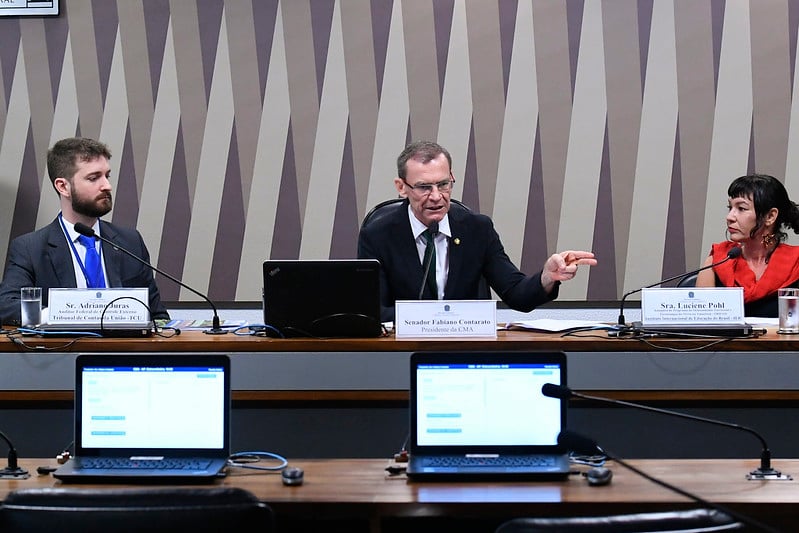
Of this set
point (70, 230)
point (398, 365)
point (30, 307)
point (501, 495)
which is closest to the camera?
point (501, 495)

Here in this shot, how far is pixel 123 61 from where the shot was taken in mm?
4793

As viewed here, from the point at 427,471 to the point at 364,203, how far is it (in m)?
2.87

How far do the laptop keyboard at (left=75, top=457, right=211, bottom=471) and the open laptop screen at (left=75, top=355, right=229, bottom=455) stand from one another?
29mm

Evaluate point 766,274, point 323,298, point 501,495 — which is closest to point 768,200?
point 766,274

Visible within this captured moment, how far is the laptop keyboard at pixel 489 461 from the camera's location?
6.63 feet

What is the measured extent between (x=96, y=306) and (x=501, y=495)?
173 cm

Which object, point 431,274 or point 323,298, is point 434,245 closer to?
point 431,274

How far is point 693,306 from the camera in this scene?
9.67 ft

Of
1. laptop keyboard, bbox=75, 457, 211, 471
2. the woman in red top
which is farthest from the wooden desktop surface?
the woman in red top

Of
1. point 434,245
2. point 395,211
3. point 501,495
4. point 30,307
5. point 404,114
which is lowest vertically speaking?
point 501,495

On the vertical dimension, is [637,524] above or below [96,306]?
below

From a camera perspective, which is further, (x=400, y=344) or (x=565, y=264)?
(x=565, y=264)

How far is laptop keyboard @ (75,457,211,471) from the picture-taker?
2.03 metres

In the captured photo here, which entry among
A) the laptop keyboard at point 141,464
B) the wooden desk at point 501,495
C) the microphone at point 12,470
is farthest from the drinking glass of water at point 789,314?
the microphone at point 12,470
